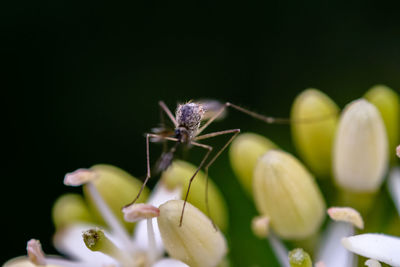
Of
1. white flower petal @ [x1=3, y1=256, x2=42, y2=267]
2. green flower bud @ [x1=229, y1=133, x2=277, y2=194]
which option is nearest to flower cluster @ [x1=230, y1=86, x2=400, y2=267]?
green flower bud @ [x1=229, y1=133, x2=277, y2=194]

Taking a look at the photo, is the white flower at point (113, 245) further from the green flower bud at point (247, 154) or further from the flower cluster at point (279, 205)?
the green flower bud at point (247, 154)

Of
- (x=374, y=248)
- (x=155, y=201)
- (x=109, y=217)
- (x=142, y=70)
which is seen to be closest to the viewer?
(x=374, y=248)

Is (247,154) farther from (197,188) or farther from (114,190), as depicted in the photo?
(114,190)

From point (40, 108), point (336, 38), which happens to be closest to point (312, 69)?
point (336, 38)

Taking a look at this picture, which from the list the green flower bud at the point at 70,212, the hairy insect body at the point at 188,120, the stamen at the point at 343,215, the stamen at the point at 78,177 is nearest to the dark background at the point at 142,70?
the green flower bud at the point at 70,212

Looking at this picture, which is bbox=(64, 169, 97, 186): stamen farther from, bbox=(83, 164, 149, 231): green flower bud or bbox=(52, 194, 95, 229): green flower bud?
bbox=(52, 194, 95, 229): green flower bud

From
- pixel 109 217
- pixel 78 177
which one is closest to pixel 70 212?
pixel 109 217

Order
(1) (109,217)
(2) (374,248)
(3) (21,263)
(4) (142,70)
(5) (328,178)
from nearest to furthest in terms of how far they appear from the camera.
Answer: (2) (374,248) < (3) (21,263) < (1) (109,217) < (5) (328,178) < (4) (142,70)

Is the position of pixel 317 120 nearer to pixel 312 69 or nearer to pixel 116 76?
pixel 312 69
